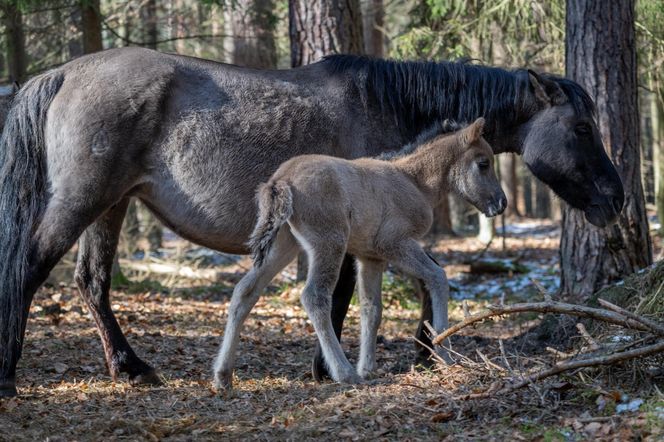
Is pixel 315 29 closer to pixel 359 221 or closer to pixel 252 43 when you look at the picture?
pixel 359 221

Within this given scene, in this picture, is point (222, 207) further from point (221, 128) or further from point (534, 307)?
point (534, 307)

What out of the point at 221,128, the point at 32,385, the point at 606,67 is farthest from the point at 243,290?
the point at 606,67

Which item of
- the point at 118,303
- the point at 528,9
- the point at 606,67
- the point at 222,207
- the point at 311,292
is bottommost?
the point at 118,303

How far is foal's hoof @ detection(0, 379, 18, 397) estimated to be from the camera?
5.88 meters

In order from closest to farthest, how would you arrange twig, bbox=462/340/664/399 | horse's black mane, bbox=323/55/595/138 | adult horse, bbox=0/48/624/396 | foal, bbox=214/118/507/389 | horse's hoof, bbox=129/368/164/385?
twig, bbox=462/340/664/399 < foal, bbox=214/118/507/389 < adult horse, bbox=0/48/624/396 < horse's hoof, bbox=129/368/164/385 < horse's black mane, bbox=323/55/595/138

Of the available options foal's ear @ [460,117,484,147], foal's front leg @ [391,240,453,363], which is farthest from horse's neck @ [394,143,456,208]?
foal's front leg @ [391,240,453,363]

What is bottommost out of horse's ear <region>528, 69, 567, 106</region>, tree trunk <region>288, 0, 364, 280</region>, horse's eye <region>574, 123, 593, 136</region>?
horse's eye <region>574, 123, 593, 136</region>

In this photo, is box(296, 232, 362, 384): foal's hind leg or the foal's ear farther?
the foal's ear

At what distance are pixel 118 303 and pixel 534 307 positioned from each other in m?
7.33

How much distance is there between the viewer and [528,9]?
1320 cm

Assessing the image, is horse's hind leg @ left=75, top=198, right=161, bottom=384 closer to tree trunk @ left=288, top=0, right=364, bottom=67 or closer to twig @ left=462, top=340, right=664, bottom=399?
twig @ left=462, top=340, right=664, bottom=399

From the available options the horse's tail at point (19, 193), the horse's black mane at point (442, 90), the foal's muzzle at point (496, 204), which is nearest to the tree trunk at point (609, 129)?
the horse's black mane at point (442, 90)

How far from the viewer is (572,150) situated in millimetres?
7047

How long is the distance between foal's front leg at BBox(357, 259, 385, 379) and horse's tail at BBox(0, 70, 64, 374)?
258cm
